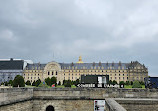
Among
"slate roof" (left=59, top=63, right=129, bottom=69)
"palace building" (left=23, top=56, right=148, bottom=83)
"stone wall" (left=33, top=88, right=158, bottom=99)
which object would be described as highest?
"slate roof" (left=59, top=63, right=129, bottom=69)

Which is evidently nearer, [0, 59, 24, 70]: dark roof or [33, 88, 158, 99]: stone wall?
[33, 88, 158, 99]: stone wall

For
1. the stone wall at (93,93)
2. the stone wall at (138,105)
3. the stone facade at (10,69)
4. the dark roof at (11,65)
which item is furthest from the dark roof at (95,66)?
the stone wall at (138,105)

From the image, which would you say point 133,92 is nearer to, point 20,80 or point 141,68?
point 20,80

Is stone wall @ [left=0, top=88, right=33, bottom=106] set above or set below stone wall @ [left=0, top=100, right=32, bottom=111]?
above

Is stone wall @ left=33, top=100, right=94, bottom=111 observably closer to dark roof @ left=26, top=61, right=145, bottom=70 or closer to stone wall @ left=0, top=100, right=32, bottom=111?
stone wall @ left=0, top=100, right=32, bottom=111

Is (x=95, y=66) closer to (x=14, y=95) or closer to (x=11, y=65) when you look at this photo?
(x=11, y=65)

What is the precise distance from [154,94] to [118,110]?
49.5 feet

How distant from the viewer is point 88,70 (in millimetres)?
107000

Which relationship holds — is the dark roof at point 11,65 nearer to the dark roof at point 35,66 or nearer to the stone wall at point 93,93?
the dark roof at point 35,66

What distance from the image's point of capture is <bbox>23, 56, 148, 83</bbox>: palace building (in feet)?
339

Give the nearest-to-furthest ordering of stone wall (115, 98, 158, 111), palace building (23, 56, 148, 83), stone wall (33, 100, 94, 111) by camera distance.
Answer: stone wall (115, 98, 158, 111) < stone wall (33, 100, 94, 111) < palace building (23, 56, 148, 83)

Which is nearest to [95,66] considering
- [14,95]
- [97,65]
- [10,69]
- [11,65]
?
[97,65]

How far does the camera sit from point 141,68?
102438mm

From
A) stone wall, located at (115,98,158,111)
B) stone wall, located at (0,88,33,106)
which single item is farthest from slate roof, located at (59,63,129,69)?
stone wall, located at (115,98,158,111)
